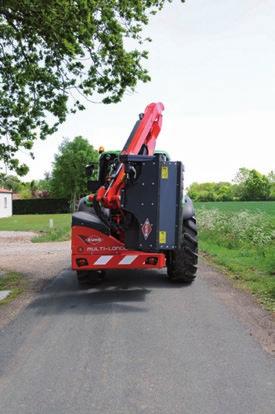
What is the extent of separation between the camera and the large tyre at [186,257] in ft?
33.0

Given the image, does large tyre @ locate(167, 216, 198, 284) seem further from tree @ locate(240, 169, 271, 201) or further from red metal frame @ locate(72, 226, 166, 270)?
tree @ locate(240, 169, 271, 201)

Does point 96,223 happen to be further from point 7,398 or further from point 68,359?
point 7,398

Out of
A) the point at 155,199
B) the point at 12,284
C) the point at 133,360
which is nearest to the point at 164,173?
the point at 155,199

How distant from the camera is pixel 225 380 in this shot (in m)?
4.90

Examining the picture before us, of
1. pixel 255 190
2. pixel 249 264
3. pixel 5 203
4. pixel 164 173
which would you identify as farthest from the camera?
pixel 255 190

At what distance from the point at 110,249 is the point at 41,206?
228ft

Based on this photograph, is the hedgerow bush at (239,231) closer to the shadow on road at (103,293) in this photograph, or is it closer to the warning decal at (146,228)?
the shadow on road at (103,293)

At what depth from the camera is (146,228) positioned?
8617mm

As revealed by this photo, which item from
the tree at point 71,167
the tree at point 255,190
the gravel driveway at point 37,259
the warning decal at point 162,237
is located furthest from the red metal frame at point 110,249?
the tree at point 255,190

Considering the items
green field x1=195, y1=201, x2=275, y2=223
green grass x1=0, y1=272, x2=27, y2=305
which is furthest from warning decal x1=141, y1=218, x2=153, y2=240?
green field x1=195, y1=201, x2=275, y2=223

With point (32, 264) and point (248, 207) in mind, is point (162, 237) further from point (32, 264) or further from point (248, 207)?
point (248, 207)

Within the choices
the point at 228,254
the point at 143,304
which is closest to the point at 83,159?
the point at 228,254

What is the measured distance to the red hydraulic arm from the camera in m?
9.26

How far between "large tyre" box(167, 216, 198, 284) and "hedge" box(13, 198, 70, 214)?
68154 mm
